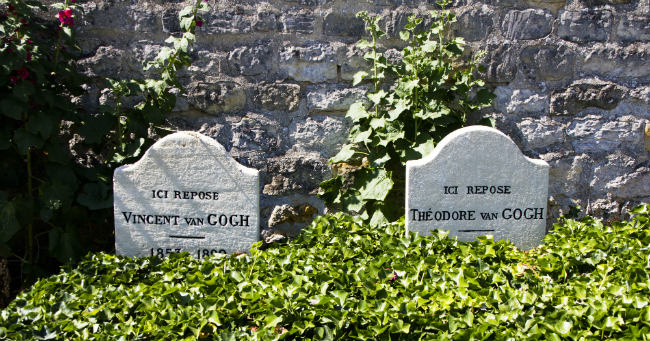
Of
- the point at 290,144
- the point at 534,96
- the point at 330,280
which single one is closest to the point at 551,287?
the point at 330,280

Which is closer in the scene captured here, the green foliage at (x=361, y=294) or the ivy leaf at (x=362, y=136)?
the green foliage at (x=361, y=294)

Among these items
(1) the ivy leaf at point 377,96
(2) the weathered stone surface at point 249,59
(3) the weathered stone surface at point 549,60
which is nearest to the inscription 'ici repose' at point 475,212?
(1) the ivy leaf at point 377,96

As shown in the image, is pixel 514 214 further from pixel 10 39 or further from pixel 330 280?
pixel 10 39

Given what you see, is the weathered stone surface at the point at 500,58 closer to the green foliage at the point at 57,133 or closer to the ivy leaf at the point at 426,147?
the ivy leaf at the point at 426,147

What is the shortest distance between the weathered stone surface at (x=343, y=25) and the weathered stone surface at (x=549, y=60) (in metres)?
0.98

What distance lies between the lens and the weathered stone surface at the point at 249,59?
332cm

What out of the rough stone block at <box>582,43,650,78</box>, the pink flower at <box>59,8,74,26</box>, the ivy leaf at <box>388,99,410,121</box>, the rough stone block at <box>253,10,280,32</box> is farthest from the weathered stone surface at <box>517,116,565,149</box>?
the pink flower at <box>59,8,74,26</box>

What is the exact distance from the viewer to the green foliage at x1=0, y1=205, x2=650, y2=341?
2047 millimetres

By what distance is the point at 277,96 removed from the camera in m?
3.35

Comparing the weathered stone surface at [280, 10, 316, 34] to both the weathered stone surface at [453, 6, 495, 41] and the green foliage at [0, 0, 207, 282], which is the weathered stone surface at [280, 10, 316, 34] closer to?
the green foliage at [0, 0, 207, 282]

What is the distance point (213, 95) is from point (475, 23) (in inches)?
62.4

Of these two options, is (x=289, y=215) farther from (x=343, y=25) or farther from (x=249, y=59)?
(x=343, y=25)

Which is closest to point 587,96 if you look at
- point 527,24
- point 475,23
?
point 527,24

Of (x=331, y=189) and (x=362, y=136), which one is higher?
(x=362, y=136)
